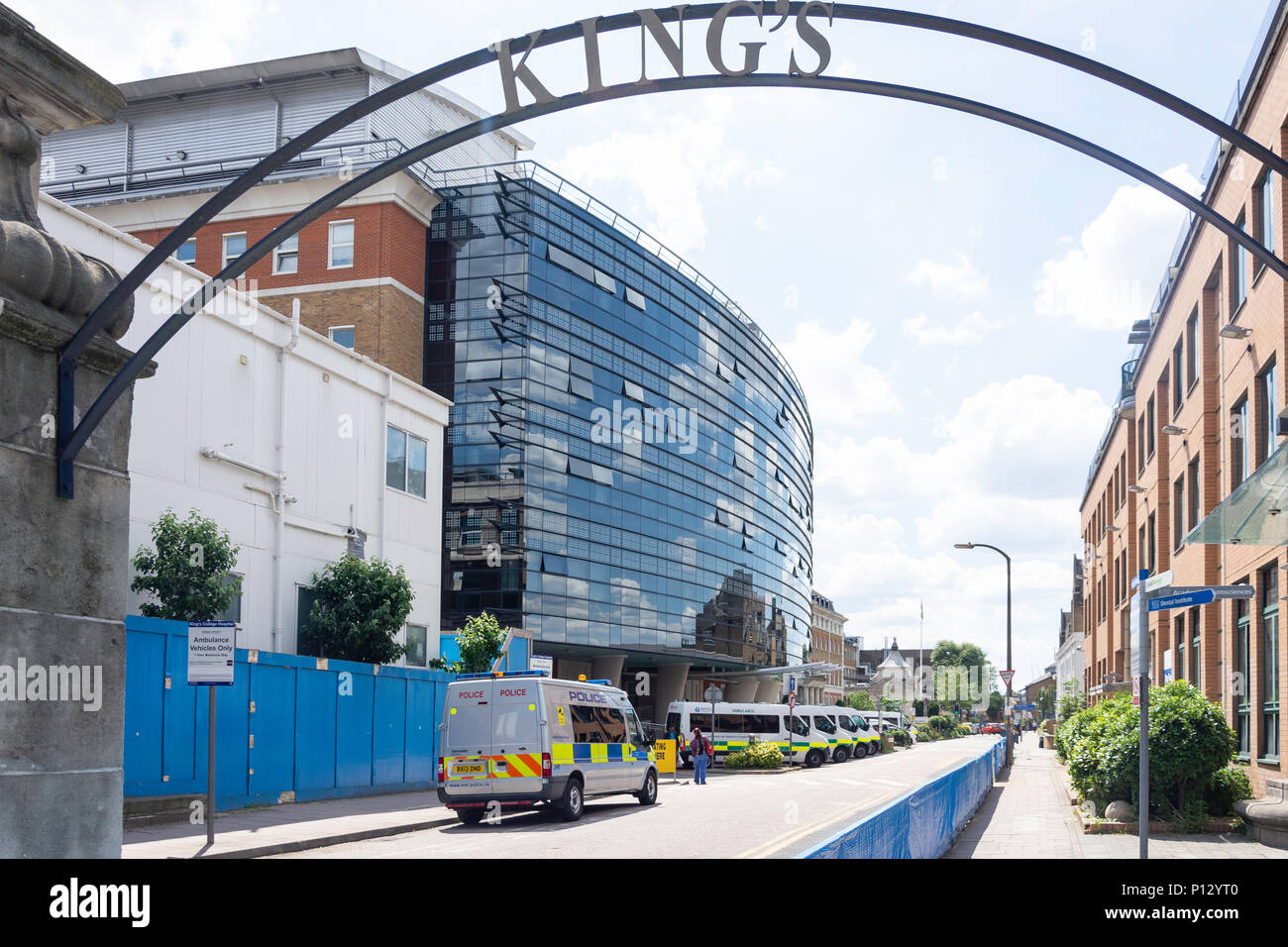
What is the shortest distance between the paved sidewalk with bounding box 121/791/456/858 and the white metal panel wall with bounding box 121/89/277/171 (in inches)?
1137

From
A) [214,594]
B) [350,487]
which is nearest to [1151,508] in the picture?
[350,487]

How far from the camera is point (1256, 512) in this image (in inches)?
536

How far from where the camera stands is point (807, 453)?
104m

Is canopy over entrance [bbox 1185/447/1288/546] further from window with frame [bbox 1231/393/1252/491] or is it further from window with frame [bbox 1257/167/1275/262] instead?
window with frame [bbox 1231/393/1252/491]

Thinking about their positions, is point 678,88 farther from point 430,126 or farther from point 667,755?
point 430,126

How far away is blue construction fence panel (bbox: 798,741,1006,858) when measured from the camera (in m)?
7.69

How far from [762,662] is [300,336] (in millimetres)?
58385

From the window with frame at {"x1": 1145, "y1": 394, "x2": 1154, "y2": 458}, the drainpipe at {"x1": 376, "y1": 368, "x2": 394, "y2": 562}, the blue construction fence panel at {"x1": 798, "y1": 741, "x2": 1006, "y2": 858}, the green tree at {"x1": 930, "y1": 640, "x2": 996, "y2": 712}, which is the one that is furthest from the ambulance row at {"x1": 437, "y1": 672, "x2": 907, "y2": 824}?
the green tree at {"x1": 930, "y1": 640, "x2": 996, "y2": 712}

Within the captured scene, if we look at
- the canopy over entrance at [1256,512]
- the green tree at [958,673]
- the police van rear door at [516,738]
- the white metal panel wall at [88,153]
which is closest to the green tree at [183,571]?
the police van rear door at [516,738]

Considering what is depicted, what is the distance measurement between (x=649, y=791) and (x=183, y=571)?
9.56 metres

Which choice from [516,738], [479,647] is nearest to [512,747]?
[516,738]
